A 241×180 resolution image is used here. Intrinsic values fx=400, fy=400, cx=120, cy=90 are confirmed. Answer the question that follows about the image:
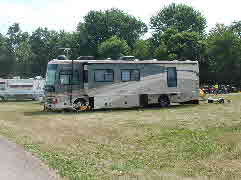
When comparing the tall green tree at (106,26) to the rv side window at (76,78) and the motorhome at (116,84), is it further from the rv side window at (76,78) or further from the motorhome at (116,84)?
the rv side window at (76,78)

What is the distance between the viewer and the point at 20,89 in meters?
41.2

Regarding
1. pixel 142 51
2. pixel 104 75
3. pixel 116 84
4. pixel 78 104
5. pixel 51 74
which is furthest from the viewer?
pixel 142 51

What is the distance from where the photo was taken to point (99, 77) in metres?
23.8

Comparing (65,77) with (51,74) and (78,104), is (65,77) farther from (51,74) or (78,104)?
(78,104)

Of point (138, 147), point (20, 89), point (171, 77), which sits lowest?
point (138, 147)

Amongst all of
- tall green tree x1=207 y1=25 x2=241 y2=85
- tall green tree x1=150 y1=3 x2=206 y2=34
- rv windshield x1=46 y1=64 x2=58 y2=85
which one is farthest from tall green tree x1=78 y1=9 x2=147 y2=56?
rv windshield x1=46 y1=64 x2=58 y2=85

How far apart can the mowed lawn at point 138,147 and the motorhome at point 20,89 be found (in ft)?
79.1

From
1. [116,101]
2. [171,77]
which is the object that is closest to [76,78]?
[116,101]

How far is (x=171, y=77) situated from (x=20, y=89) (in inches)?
802

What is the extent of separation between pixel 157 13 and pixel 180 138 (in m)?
64.1

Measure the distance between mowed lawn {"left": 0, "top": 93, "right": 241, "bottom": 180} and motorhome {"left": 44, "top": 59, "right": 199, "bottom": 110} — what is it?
5.73m

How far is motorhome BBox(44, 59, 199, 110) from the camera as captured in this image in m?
23.2

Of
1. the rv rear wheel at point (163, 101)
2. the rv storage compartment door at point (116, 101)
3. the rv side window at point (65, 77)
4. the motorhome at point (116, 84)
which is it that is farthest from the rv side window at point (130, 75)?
the rv side window at point (65, 77)

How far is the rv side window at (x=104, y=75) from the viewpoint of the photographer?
23781 mm
